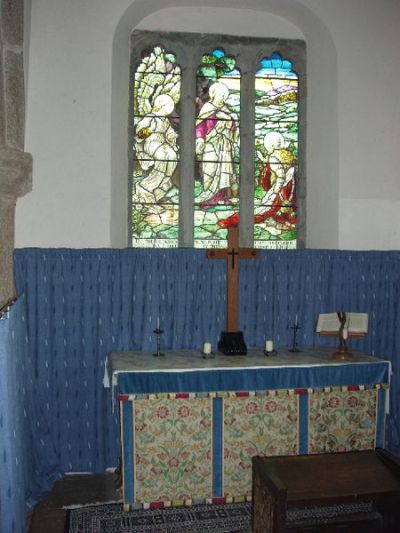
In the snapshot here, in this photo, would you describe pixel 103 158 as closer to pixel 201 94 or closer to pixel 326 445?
pixel 201 94

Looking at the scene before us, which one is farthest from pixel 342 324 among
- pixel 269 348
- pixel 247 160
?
pixel 247 160

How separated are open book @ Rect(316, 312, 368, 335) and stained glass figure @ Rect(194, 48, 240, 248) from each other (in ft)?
4.25

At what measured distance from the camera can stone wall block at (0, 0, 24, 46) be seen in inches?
143

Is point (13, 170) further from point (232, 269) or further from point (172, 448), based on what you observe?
point (172, 448)

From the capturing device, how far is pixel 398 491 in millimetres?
2984

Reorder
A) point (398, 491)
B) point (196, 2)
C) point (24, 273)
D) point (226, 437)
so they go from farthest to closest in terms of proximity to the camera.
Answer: point (196, 2), point (24, 273), point (226, 437), point (398, 491)

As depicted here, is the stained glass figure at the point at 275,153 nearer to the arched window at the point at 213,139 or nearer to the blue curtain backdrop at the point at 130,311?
the arched window at the point at 213,139

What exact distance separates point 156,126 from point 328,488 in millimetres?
3585

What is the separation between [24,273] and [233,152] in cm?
232

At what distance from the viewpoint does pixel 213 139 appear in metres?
5.34

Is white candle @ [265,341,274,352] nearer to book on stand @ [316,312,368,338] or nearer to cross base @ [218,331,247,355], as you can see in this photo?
cross base @ [218,331,247,355]

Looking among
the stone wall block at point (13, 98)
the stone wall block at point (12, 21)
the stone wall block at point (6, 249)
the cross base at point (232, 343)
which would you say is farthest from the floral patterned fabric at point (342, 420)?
the stone wall block at point (12, 21)

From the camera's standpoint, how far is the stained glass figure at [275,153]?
5.38m

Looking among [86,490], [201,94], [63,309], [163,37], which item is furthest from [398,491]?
[163,37]
